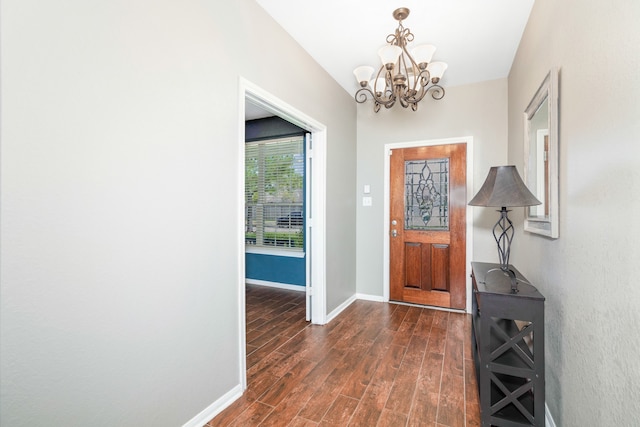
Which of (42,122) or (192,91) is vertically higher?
(192,91)

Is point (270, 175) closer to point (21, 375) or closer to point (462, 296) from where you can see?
point (462, 296)

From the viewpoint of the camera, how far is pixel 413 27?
7.99 ft

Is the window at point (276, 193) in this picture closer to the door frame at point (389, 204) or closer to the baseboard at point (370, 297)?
the baseboard at point (370, 297)

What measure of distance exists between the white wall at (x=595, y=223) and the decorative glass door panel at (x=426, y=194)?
180cm

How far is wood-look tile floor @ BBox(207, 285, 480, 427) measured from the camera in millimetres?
1770

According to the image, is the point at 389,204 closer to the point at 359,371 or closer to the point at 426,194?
the point at 426,194

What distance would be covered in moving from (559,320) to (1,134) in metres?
2.50

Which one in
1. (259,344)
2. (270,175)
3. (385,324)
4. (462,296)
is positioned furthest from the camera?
(270,175)

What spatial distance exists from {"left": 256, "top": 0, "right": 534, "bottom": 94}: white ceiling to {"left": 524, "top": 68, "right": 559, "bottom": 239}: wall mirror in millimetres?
781

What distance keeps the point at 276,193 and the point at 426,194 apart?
2.20m

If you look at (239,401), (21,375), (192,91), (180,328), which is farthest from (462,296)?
(21,375)

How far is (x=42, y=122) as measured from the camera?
1.05 metres

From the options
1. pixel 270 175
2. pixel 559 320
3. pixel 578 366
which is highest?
pixel 270 175

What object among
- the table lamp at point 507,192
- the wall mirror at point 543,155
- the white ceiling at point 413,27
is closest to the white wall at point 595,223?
the wall mirror at point 543,155
